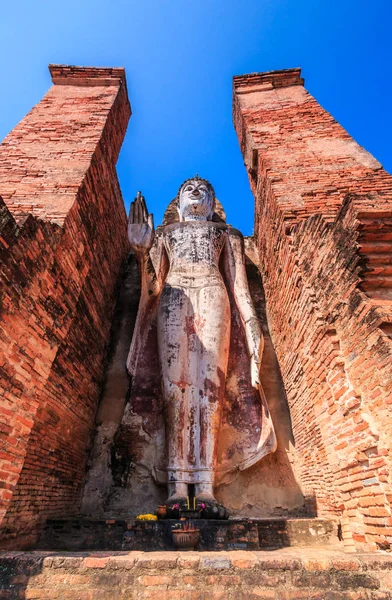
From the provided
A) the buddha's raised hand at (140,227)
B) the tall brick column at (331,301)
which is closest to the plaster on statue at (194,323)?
the buddha's raised hand at (140,227)

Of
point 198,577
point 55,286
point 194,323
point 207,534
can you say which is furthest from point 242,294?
point 198,577

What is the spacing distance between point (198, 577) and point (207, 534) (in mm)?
1214

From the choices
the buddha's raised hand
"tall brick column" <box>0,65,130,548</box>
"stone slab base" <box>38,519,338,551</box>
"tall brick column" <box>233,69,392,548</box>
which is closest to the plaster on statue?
the buddha's raised hand

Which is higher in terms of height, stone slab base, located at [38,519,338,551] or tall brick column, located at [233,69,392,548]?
tall brick column, located at [233,69,392,548]

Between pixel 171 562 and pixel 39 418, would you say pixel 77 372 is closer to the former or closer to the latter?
pixel 39 418

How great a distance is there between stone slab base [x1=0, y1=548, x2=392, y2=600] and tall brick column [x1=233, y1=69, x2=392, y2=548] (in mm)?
679

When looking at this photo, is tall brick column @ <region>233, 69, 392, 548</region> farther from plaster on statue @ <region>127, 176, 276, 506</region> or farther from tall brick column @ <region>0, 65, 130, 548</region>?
tall brick column @ <region>0, 65, 130, 548</region>

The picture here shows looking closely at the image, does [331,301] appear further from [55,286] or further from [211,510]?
[55,286]

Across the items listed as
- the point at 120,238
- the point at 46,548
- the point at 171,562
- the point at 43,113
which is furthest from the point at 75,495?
the point at 43,113

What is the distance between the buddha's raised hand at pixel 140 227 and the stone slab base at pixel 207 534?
142 inches

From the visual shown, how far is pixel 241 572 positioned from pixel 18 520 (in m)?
2.50

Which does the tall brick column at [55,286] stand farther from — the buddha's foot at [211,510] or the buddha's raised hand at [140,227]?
the buddha's foot at [211,510]

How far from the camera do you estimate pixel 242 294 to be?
5.82 metres

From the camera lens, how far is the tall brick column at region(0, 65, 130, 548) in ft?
10.8
